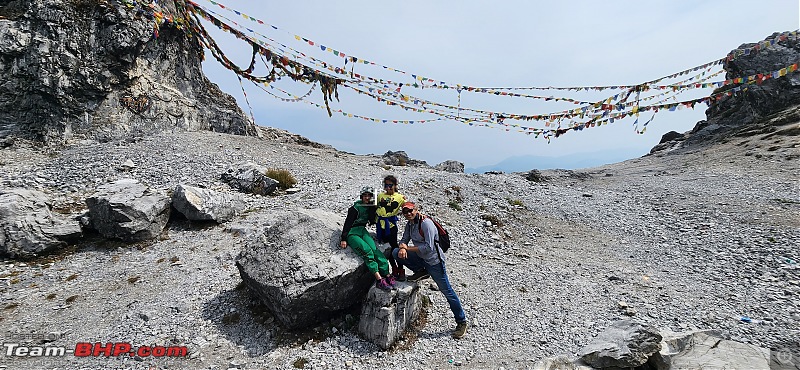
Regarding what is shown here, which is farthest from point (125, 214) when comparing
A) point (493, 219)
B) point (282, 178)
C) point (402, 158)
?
point (402, 158)

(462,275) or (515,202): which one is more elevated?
(515,202)

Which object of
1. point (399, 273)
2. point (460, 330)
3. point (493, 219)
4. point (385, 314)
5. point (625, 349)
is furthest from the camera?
point (493, 219)

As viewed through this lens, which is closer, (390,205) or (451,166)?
(390,205)

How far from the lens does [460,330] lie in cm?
774

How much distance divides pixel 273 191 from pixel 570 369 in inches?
576

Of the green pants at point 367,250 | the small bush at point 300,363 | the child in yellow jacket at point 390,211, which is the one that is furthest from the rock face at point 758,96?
the small bush at point 300,363

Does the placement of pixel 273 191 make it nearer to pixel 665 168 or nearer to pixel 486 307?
pixel 486 307

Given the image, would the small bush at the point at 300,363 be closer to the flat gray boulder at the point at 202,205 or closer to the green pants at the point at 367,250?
the green pants at the point at 367,250

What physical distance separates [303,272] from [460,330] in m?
3.78

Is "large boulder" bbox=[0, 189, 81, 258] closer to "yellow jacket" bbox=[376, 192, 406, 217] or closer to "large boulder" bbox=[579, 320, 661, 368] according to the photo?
"yellow jacket" bbox=[376, 192, 406, 217]

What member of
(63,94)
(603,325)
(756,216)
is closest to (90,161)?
(63,94)

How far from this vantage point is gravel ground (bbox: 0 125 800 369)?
725 centimetres

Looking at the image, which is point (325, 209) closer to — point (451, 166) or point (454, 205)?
point (454, 205)

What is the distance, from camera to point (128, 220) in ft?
37.5
